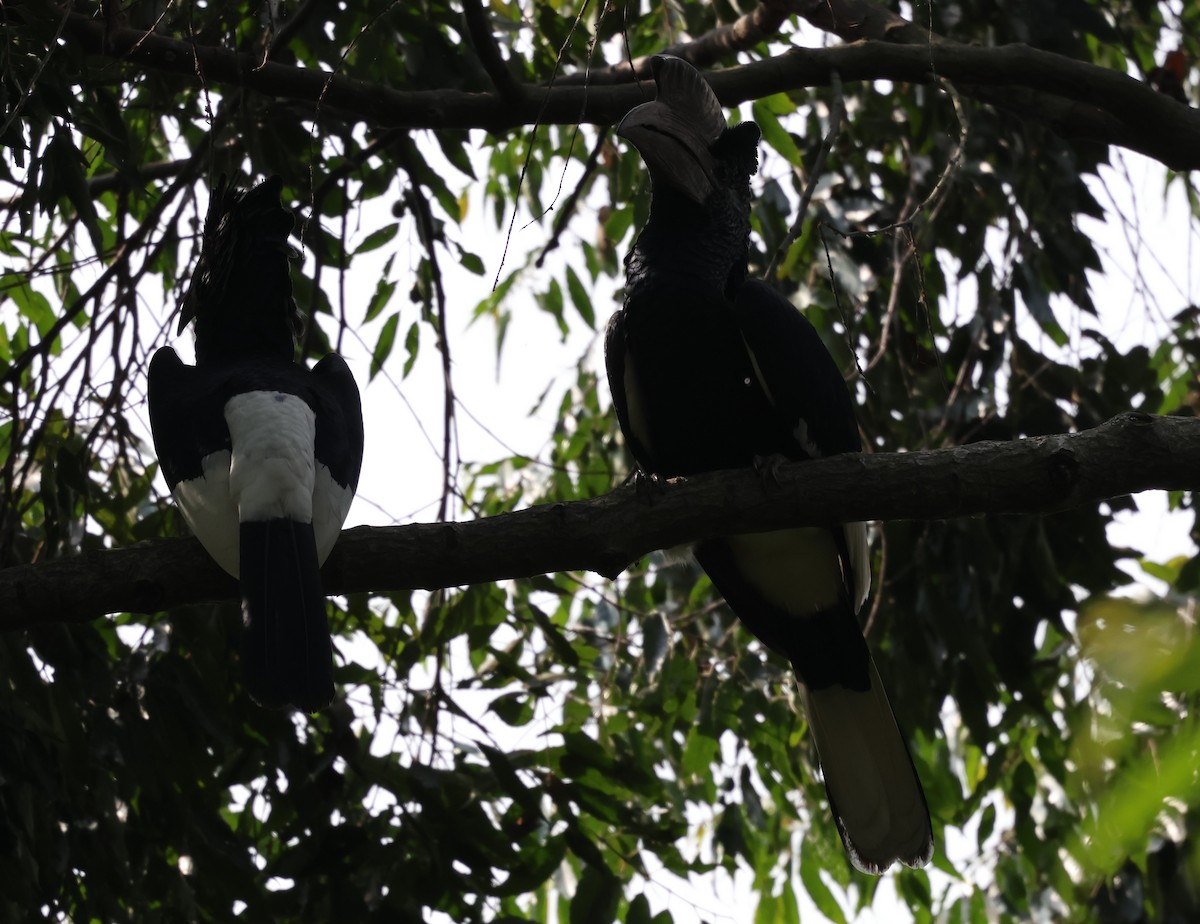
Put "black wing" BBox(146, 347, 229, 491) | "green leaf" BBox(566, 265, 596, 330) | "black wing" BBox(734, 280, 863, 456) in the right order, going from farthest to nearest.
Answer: "green leaf" BBox(566, 265, 596, 330) < "black wing" BBox(734, 280, 863, 456) < "black wing" BBox(146, 347, 229, 491)

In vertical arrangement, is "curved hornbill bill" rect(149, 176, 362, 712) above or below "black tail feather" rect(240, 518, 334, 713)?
above

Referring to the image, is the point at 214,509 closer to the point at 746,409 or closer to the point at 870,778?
the point at 746,409

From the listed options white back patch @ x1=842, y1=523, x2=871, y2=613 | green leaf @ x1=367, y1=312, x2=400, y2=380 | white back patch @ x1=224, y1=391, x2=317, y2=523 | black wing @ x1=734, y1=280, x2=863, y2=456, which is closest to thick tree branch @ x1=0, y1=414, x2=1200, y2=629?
white back patch @ x1=224, y1=391, x2=317, y2=523

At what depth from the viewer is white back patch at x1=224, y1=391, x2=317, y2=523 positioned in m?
2.16

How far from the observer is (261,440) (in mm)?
2270

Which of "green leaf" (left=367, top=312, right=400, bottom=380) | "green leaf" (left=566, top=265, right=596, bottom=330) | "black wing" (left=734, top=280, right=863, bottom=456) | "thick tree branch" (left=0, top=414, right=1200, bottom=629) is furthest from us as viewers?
"green leaf" (left=566, top=265, right=596, bottom=330)

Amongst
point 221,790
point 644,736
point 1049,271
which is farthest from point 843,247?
point 221,790

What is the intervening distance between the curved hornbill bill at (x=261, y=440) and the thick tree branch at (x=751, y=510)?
9 centimetres

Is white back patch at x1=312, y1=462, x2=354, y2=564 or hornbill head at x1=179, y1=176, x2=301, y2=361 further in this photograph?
hornbill head at x1=179, y1=176, x2=301, y2=361

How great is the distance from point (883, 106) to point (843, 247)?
72 centimetres

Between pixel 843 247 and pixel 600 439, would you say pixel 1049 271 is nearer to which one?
pixel 843 247

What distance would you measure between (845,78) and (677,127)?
15.2 inches

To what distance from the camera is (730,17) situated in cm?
373

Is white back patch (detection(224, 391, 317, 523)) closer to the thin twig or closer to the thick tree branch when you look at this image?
the thick tree branch
